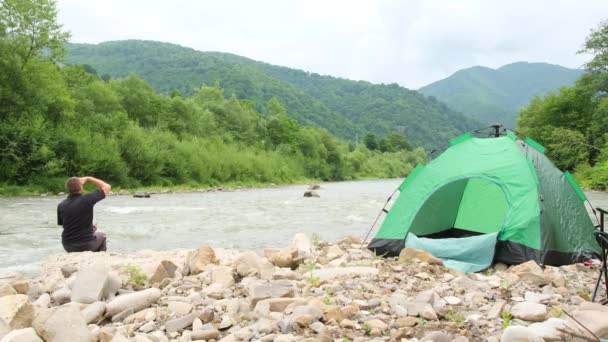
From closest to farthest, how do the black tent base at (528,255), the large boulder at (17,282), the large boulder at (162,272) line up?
the large boulder at (17,282), the large boulder at (162,272), the black tent base at (528,255)

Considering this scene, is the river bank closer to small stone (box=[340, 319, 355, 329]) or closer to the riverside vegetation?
small stone (box=[340, 319, 355, 329])


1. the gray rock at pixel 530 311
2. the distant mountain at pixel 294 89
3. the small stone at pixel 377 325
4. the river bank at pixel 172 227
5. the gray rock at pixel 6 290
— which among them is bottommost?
the river bank at pixel 172 227

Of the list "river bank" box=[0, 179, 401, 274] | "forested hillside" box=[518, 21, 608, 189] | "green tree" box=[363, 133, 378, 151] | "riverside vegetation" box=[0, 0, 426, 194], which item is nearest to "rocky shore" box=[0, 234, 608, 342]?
"river bank" box=[0, 179, 401, 274]

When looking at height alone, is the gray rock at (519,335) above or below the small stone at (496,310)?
above

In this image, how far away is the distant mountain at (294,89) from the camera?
382ft

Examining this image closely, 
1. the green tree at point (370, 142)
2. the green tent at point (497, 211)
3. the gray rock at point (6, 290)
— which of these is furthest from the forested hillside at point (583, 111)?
the green tree at point (370, 142)

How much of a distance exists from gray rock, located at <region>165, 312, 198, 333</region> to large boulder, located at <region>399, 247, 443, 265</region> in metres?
3.50

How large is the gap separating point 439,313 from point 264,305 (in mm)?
1554

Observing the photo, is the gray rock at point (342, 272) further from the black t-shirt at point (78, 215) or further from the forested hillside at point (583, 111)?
the forested hillside at point (583, 111)

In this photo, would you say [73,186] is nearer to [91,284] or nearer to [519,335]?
[91,284]

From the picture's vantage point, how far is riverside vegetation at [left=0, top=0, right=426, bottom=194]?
27578mm

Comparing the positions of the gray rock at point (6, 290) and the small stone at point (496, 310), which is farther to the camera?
the gray rock at point (6, 290)

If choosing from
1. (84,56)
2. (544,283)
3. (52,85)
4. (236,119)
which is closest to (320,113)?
(84,56)

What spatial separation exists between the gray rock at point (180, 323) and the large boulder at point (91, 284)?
4.37ft
